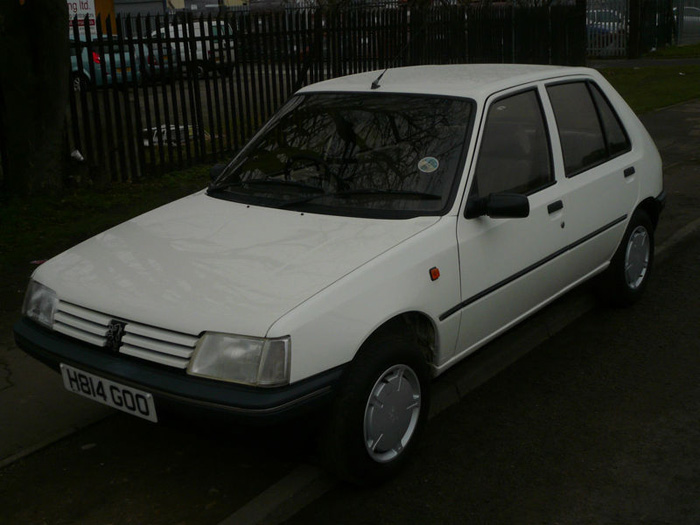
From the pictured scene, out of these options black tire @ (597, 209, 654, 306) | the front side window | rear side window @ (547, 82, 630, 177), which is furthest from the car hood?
black tire @ (597, 209, 654, 306)

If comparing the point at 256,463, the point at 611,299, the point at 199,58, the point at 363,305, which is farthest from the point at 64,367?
the point at 199,58

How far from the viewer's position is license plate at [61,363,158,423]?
3559 mm

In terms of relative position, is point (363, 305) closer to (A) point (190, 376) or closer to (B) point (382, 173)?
(A) point (190, 376)

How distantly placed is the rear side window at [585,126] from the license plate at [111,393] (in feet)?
9.16

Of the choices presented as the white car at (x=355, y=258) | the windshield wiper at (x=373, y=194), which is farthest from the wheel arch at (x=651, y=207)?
the windshield wiper at (x=373, y=194)

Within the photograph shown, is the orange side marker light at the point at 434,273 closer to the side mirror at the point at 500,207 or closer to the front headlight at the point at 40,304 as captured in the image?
the side mirror at the point at 500,207

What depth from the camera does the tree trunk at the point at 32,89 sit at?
28.6 ft

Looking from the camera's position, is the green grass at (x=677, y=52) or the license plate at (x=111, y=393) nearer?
the license plate at (x=111, y=393)

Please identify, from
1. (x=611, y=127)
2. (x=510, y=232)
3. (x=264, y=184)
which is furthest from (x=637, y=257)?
(x=264, y=184)

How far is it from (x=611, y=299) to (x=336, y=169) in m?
2.46

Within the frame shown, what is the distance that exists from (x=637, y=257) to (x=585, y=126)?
1.14 metres

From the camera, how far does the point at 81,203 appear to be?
9.02 metres

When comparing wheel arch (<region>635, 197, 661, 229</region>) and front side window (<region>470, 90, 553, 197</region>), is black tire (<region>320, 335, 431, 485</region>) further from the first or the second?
wheel arch (<region>635, 197, 661, 229</region>)

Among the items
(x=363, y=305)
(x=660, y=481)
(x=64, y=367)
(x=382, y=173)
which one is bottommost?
(x=660, y=481)
